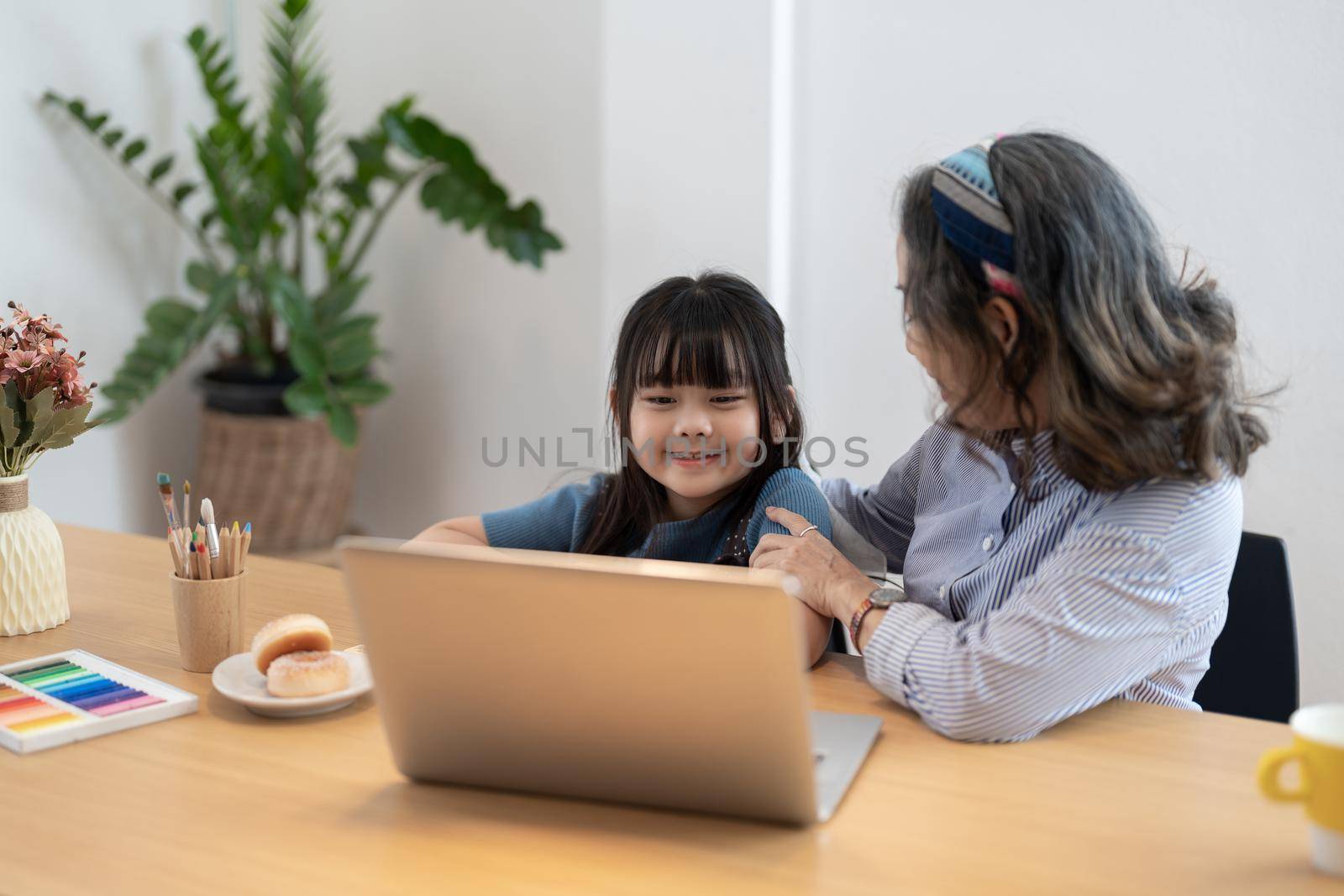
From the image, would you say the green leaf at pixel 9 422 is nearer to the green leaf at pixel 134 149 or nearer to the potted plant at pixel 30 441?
the potted plant at pixel 30 441

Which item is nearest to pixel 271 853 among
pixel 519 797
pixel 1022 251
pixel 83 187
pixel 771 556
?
pixel 519 797

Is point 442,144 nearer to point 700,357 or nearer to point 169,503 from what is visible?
point 700,357

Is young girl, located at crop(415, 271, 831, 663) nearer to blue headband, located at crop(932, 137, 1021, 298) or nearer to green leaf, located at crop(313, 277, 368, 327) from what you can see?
blue headband, located at crop(932, 137, 1021, 298)

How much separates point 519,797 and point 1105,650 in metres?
0.54

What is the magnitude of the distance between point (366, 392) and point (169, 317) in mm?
564

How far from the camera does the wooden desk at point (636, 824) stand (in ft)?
2.87

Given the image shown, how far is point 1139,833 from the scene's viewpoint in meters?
0.93

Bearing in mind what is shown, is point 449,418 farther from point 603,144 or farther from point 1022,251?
point 1022,251

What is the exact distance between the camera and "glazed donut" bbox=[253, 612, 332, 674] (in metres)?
1.23

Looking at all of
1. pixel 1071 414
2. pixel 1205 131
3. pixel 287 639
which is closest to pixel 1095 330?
pixel 1071 414

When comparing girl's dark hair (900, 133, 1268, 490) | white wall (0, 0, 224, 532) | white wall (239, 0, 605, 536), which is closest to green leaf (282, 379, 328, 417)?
white wall (239, 0, 605, 536)

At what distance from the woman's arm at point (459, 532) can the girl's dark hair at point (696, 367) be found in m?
0.15

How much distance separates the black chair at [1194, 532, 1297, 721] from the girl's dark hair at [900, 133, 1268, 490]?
0.35 meters

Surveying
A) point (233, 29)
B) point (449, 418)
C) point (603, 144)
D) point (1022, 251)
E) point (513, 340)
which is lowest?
point (449, 418)
